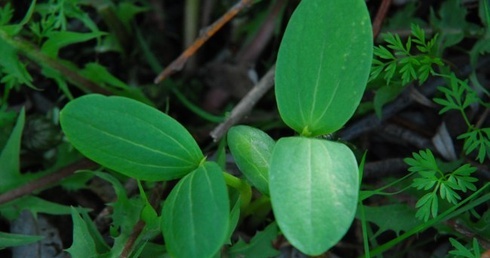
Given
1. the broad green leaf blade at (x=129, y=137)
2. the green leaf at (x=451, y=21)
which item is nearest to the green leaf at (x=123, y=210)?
the broad green leaf blade at (x=129, y=137)

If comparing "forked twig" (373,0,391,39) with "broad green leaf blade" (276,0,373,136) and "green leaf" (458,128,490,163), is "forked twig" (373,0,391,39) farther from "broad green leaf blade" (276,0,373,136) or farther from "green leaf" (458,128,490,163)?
"broad green leaf blade" (276,0,373,136)

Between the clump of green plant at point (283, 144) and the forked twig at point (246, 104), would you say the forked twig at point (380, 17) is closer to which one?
the forked twig at point (246, 104)

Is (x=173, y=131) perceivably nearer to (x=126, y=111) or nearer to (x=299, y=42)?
(x=126, y=111)

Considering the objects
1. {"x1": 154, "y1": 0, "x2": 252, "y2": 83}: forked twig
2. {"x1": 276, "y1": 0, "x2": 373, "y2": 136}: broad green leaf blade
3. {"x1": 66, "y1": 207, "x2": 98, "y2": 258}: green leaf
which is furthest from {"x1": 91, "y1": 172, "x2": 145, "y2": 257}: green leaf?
{"x1": 276, "y1": 0, "x2": 373, "y2": 136}: broad green leaf blade

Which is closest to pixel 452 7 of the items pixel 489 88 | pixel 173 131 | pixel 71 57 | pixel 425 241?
pixel 489 88

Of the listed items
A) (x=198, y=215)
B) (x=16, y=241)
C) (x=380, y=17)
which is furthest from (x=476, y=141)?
(x=16, y=241)

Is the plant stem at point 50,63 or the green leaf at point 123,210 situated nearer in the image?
the green leaf at point 123,210

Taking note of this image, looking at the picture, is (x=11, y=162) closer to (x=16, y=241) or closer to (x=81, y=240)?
(x=16, y=241)
